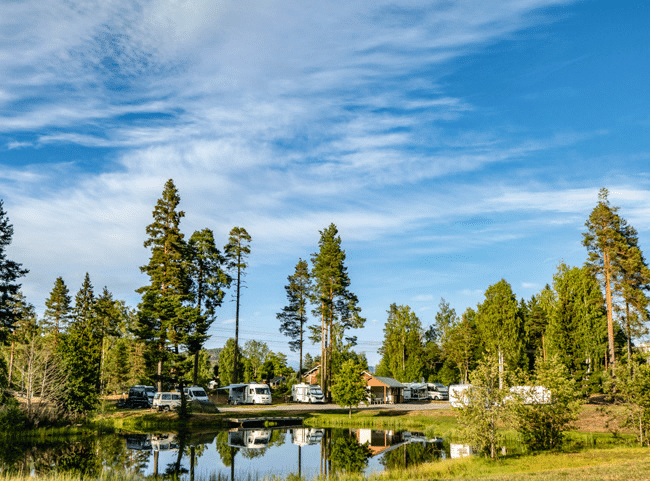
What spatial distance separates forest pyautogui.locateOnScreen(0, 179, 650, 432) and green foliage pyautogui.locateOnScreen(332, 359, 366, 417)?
56 cm

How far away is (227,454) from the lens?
26.8m

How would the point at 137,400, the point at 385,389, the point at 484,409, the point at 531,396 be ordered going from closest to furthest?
the point at 484,409
the point at 531,396
the point at 137,400
the point at 385,389

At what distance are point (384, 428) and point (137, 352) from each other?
35.2 meters

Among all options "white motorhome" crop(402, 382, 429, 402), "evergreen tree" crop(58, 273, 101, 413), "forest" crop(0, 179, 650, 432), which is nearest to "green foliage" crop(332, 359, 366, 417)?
"forest" crop(0, 179, 650, 432)

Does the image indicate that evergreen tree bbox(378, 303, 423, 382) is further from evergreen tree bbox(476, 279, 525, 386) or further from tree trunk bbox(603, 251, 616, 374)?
tree trunk bbox(603, 251, 616, 374)

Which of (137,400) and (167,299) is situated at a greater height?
(167,299)

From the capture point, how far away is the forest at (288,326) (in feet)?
111

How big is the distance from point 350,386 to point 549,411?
67.6 ft

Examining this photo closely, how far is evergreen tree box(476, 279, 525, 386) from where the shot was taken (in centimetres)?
5391

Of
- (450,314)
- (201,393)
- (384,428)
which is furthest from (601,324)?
(450,314)

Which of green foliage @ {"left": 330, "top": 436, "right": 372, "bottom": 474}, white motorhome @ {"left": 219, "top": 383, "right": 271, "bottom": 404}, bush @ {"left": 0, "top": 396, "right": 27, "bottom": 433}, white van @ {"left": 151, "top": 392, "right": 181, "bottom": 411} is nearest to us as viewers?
green foliage @ {"left": 330, "top": 436, "right": 372, "bottom": 474}

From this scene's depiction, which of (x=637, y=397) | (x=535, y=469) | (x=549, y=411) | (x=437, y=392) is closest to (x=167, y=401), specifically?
(x=549, y=411)

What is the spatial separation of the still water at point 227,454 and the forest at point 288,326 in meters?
5.03

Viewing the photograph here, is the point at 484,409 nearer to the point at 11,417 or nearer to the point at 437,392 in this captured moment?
the point at 11,417
